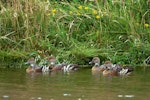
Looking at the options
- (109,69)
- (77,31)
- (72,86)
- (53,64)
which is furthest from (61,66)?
(72,86)

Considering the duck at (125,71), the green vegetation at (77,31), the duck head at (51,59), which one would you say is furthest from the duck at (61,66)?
the duck at (125,71)

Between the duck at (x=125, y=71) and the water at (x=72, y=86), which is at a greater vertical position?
the duck at (x=125, y=71)

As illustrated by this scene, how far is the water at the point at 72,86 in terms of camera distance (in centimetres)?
964

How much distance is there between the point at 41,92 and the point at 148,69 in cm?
355

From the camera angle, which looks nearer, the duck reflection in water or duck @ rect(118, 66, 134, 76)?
duck @ rect(118, 66, 134, 76)

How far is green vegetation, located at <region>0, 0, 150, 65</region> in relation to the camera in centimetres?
1386

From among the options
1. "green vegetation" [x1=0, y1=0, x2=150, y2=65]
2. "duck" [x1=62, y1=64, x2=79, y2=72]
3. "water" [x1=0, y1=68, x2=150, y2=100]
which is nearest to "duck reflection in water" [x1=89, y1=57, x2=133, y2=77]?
"water" [x1=0, y1=68, x2=150, y2=100]

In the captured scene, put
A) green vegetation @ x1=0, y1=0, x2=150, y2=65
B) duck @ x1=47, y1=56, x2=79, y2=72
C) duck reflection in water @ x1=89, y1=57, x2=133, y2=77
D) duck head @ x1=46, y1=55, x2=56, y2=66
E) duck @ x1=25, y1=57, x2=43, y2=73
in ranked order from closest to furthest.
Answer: duck reflection in water @ x1=89, y1=57, x2=133, y2=77, duck @ x1=25, y1=57, x2=43, y2=73, duck @ x1=47, y1=56, x2=79, y2=72, duck head @ x1=46, y1=55, x2=56, y2=66, green vegetation @ x1=0, y1=0, x2=150, y2=65

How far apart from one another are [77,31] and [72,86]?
427 centimetres

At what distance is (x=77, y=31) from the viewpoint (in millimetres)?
14812

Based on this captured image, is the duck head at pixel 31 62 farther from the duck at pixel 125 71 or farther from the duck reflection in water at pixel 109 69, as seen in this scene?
the duck at pixel 125 71

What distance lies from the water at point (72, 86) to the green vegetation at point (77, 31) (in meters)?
1.17

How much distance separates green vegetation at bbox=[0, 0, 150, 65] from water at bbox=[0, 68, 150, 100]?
45.9 inches

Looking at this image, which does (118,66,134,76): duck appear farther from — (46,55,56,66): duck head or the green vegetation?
(46,55,56,66): duck head
